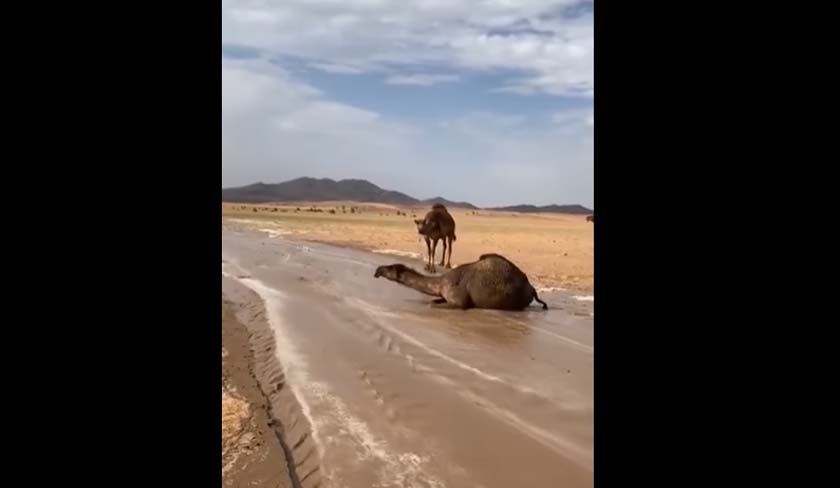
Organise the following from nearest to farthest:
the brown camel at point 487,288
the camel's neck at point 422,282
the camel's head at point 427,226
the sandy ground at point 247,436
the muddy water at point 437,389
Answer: the sandy ground at point 247,436 < the muddy water at point 437,389 < the brown camel at point 487,288 < the camel's neck at point 422,282 < the camel's head at point 427,226

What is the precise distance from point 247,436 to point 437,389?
5.82 feet

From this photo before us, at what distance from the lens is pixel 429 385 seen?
5.66 meters

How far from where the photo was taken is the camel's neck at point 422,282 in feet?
36.4

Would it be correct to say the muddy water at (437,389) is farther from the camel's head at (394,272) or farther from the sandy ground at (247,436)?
the camel's head at (394,272)

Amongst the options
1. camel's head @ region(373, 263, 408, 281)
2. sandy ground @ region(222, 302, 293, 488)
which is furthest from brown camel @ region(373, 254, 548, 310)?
sandy ground @ region(222, 302, 293, 488)

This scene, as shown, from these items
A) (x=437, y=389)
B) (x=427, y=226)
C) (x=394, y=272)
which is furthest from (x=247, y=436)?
(x=427, y=226)

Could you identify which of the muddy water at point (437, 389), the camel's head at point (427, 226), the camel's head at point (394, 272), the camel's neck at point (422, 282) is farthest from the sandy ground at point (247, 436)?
the camel's head at point (427, 226)

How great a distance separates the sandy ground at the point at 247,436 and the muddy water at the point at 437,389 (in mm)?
302

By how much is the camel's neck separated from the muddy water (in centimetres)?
34

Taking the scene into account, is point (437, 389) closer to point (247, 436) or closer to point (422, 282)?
point (247, 436)

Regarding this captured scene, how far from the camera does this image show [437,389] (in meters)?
5.54

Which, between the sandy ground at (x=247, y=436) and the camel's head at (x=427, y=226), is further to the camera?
the camel's head at (x=427, y=226)
